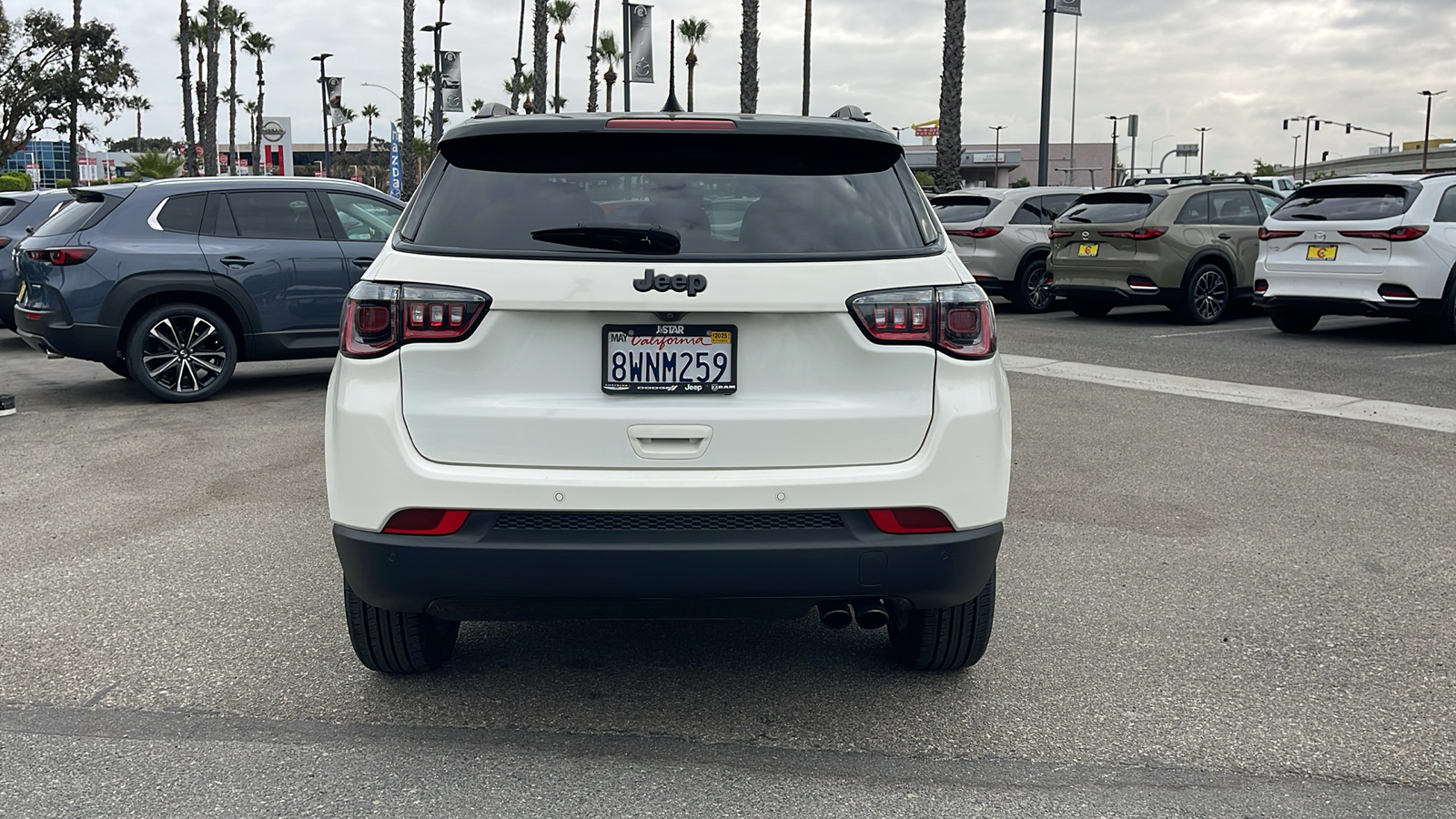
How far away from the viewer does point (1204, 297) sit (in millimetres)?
15805

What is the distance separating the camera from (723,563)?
3268 mm

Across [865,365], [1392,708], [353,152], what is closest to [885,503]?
[865,365]

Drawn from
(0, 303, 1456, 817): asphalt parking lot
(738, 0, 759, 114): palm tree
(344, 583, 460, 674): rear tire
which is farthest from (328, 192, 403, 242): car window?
(738, 0, 759, 114): palm tree

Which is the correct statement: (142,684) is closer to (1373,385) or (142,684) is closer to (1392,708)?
(1392,708)

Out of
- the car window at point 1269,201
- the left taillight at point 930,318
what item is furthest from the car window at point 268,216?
the car window at point 1269,201

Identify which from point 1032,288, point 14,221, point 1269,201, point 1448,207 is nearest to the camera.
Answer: point 1448,207

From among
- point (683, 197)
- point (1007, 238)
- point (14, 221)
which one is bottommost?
point (683, 197)

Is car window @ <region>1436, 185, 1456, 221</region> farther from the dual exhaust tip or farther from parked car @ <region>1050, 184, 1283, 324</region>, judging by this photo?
the dual exhaust tip

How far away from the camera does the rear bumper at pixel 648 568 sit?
128 inches

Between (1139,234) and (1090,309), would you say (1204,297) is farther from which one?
(1090,309)

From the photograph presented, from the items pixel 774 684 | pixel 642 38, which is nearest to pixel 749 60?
pixel 642 38

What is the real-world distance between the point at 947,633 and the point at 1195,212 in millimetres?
13044

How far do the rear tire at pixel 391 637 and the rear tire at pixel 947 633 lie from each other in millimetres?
1405

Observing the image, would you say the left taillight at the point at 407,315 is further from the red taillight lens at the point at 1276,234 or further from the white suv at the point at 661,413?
Answer: the red taillight lens at the point at 1276,234
